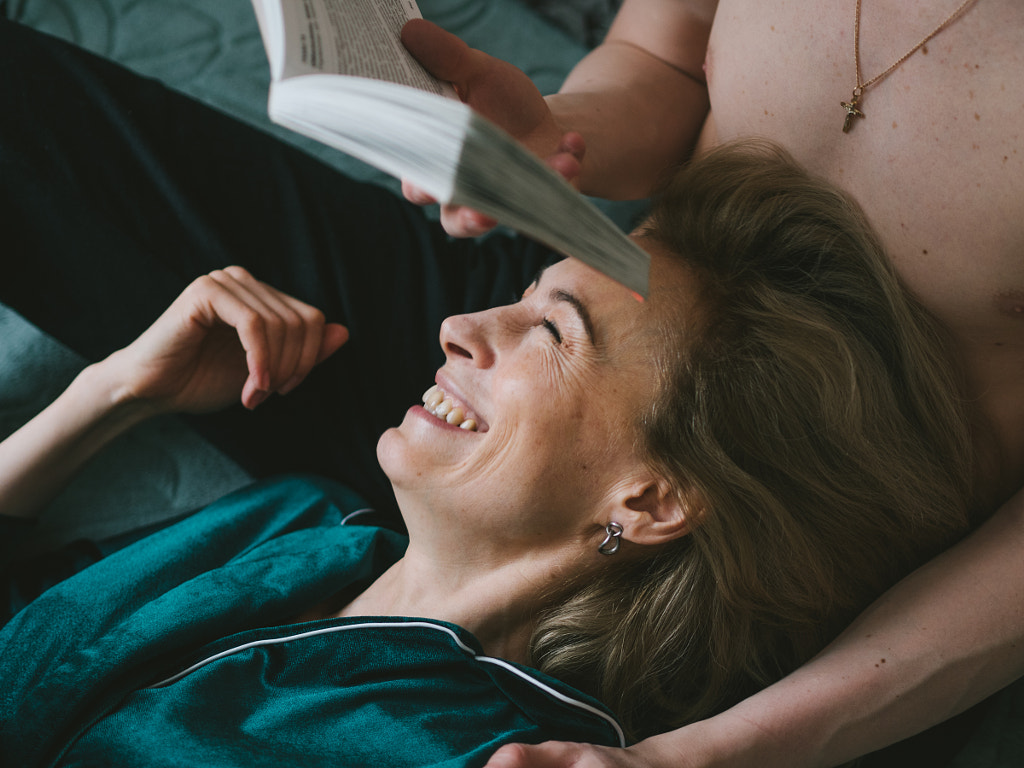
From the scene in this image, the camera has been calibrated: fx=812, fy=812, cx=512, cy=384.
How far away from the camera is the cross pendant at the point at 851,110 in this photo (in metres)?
0.99

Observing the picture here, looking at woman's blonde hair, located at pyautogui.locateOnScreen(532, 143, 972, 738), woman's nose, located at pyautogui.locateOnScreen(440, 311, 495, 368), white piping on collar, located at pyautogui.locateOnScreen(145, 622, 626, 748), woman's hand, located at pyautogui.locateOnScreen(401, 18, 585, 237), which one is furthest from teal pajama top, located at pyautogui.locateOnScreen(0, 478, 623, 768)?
woman's hand, located at pyautogui.locateOnScreen(401, 18, 585, 237)

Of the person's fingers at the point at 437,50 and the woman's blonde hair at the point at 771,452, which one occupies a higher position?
the person's fingers at the point at 437,50

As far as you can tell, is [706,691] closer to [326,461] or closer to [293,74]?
[326,461]

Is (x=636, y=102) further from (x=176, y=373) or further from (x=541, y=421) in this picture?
(x=176, y=373)

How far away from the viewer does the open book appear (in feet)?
1.71

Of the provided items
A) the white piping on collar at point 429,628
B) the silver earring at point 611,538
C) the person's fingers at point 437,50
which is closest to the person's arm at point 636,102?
the person's fingers at point 437,50

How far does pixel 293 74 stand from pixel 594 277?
48cm

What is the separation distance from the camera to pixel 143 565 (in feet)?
4.00

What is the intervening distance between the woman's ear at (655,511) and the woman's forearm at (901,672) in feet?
0.70

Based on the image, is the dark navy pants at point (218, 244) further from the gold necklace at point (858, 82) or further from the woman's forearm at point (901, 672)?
the woman's forearm at point (901, 672)

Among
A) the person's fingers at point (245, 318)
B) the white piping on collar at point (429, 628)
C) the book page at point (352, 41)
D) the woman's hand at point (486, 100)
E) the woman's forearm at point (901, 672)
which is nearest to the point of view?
the book page at point (352, 41)

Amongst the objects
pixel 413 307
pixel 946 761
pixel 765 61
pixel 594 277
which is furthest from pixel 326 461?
pixel 946 761

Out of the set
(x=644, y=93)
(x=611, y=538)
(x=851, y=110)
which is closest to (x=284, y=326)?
(x=611, y=538)

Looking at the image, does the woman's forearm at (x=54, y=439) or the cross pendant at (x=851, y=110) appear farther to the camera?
the woman's forearm at (x=54, y=439)
